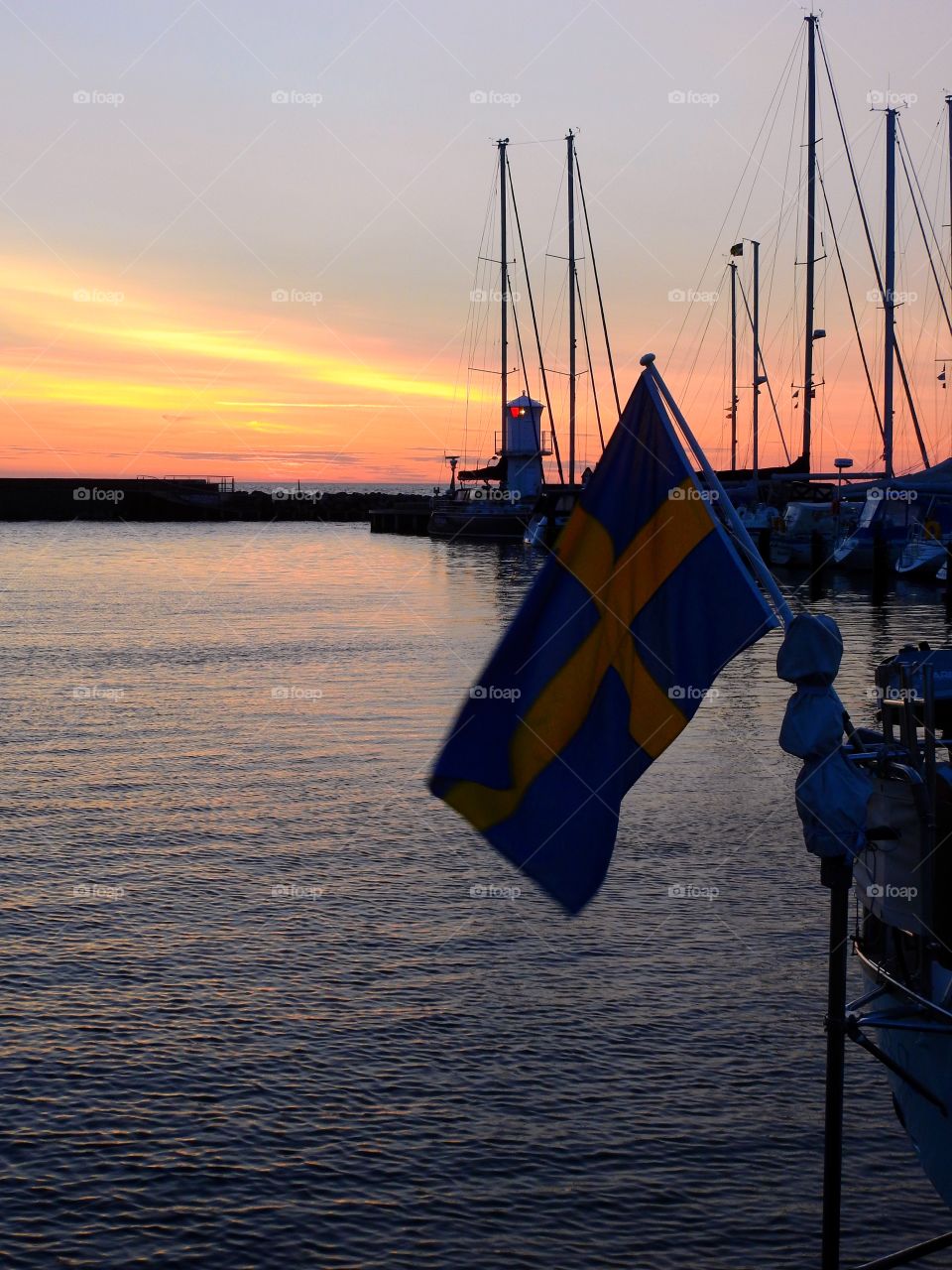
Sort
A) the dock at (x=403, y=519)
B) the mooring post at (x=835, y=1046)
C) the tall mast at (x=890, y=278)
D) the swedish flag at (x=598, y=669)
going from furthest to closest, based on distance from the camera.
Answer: the dock at (x=403, y=519) < the tall mast at (x=890, y=278) < the swedish flag at (x=598, y=669) < the mooring post at (x=835, y=1046)

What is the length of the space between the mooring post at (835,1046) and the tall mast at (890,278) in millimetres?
53608

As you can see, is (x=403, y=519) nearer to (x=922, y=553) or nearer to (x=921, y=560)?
(x=922, y=553)

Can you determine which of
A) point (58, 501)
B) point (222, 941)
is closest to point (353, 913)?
point (222, 941)

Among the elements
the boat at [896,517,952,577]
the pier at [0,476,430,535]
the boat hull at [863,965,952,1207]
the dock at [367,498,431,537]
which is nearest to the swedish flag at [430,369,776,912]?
the boat hull at [863,965,952,1207]

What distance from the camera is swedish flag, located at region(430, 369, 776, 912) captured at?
6555 millimetres

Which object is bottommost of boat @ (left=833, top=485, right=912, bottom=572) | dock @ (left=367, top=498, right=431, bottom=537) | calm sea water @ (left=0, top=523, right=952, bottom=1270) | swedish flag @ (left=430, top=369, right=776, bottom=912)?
calm sea water @ (left=0, top=523, right=952, bottom=1270)

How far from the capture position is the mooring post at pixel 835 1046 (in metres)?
6.04

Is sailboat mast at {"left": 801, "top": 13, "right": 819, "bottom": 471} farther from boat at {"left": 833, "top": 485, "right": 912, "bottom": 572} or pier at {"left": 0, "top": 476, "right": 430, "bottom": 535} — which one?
pier at {"left": 0, "top": 476, "right": 430, "bottom": 535}

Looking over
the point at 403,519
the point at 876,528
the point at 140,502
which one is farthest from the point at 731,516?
the point at 140,502

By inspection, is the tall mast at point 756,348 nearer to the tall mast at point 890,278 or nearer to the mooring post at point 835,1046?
the tall mast at point 890,278

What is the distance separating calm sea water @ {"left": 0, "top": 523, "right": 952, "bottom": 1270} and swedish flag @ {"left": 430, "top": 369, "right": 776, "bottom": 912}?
7.68 feet

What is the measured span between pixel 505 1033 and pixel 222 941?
9.93ft

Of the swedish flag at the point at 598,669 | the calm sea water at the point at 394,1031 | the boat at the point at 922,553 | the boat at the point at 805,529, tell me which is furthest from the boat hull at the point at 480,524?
the swedish flag at the point at 598,669

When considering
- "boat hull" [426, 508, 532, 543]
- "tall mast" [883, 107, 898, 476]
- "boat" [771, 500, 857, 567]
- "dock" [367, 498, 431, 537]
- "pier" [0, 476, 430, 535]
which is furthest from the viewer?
"pier" [0, 476, 430, 535]
